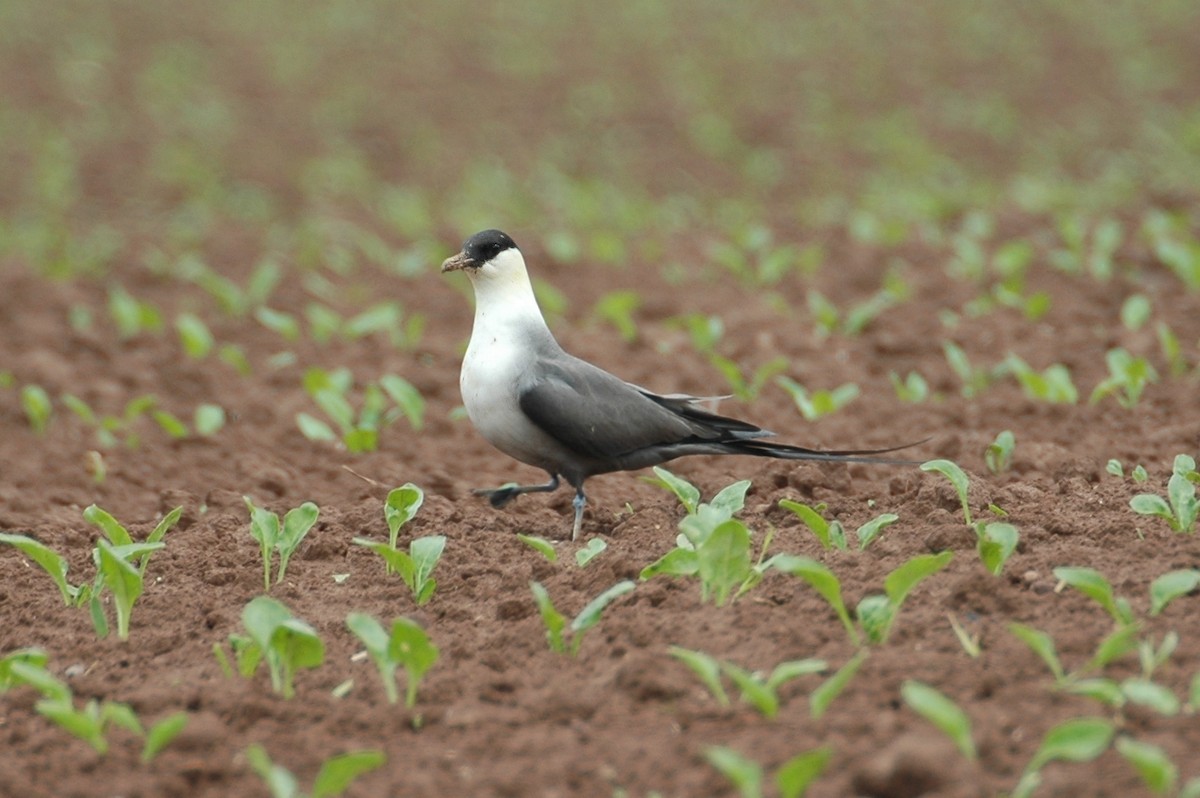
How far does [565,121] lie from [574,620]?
14.1m

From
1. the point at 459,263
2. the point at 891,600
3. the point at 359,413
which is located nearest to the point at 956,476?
the point at 891,600

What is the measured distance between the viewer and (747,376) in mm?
7746

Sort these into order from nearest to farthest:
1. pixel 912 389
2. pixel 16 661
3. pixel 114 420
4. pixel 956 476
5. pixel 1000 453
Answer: pixel 16 661
pixel 956 476
pixel 1000 453
pixel 114 420
pixel 912 389

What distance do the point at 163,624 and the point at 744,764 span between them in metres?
2.22

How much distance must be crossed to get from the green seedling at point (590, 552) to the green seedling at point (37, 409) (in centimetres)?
377

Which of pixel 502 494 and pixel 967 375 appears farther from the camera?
pixel 967 375

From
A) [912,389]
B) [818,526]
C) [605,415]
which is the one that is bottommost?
[912,389]

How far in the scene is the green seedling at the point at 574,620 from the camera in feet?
13.1

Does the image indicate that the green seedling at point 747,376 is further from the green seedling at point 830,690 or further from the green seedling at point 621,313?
the green seedling at point 830,690

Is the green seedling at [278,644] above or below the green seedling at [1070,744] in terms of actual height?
above

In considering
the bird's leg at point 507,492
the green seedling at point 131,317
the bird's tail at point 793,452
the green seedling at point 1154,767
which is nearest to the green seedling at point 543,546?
the bird's leg at point 507,492

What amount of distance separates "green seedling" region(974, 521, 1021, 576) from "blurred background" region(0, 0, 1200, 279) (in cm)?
705

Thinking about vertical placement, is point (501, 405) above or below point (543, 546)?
above

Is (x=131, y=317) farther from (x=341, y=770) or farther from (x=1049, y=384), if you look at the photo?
(x=341, y=770)
